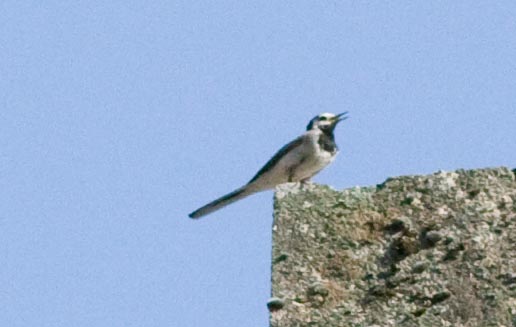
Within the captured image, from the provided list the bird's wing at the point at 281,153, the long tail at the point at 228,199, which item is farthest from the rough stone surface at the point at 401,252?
the long tail at the point at 228,199

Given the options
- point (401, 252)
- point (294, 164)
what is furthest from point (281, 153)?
point (401, 252)

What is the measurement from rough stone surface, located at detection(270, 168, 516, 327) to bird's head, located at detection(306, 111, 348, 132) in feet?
45.6

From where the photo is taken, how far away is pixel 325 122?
57.7 feet

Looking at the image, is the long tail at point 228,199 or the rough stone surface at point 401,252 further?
the long tail at point 228,199

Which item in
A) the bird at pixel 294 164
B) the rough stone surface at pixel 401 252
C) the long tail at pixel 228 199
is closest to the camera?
the rough stone surface at pixel 401 252

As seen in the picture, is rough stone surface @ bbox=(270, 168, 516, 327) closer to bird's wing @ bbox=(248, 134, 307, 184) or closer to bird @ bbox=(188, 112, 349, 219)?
bird @ bbox=(188, 112, 349, 219)

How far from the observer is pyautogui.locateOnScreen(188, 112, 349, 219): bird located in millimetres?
15914

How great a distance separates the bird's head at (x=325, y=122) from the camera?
17.4 m

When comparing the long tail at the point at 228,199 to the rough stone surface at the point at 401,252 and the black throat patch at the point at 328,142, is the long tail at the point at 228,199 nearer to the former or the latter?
the black throat patch at the point at 328,142

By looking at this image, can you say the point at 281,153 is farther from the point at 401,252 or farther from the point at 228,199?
the point at 401,252

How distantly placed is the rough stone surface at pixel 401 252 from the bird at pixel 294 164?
12.1 m

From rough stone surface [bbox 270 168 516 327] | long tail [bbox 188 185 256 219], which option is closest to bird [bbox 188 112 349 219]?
long tail [bbox 188 185 256 219]

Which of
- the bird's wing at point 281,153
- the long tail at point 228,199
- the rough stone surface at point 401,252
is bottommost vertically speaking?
the rough stone surface at point 401,252

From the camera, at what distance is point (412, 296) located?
301 cm
